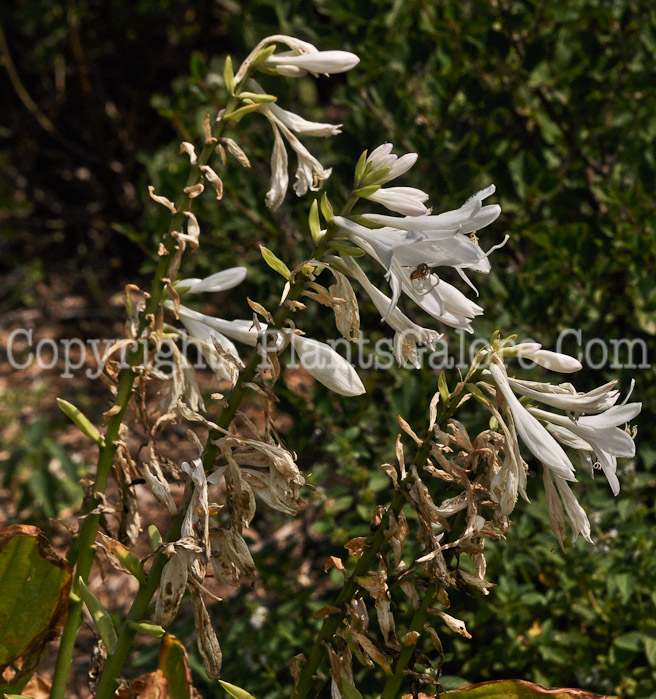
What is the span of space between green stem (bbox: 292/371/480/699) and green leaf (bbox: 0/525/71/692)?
41 cm

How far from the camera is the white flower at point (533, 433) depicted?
3.26 ft

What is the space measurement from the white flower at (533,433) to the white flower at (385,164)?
0.86 ft

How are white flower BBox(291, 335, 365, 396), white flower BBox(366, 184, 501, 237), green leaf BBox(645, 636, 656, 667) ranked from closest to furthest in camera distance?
white flower BBox(366, 184, 501, 237)
white flower BBox(291, 335, 365, 396)
green leaf BBox(645, 636, 656, 667)

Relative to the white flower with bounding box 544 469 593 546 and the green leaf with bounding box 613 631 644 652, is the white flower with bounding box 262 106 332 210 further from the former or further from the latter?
the green leaf with bounding box 613 631 644 652

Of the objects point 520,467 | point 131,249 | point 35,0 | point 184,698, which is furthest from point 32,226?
point 520,467

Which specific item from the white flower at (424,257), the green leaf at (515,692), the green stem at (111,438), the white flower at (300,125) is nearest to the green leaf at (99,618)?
the green stem at (111,438)

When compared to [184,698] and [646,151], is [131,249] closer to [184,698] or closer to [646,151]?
[646,151]

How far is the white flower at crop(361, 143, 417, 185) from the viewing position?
1048mm

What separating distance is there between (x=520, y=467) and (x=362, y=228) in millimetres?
346

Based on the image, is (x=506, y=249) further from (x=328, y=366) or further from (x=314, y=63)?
(x=328, y=366)

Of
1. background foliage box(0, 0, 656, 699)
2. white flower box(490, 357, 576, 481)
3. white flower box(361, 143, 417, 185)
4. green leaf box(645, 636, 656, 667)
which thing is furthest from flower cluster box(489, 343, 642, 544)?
green leaf box(645, 636, 656, 667)

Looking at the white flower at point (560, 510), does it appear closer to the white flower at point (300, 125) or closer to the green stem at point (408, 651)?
the green stem at point (408, 651)

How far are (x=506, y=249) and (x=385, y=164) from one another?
1.55 meters

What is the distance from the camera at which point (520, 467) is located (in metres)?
1.02
